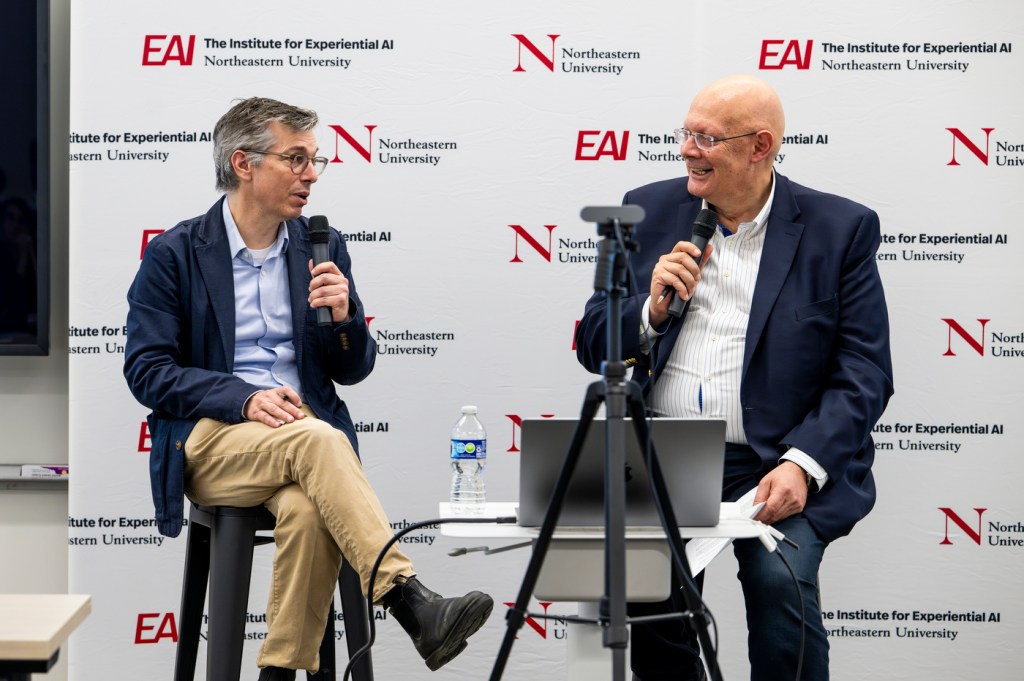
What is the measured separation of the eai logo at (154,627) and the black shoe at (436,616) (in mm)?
1250

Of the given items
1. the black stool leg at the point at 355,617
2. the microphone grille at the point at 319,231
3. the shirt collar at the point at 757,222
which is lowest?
the black stool leg at the point at 355,617

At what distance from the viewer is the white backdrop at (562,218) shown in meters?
3.31

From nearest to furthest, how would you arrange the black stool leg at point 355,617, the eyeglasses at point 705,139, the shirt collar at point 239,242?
the black stool leg at point 355,617 → the eyeglasses at point 705,139 → the shirt collar at point 239,242

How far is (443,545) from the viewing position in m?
3.35

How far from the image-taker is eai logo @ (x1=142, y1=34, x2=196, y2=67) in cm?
328

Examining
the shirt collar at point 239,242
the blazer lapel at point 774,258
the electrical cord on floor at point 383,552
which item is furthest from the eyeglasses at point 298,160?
the blazer lapel at point 774,258

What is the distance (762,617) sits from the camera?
2.39 m

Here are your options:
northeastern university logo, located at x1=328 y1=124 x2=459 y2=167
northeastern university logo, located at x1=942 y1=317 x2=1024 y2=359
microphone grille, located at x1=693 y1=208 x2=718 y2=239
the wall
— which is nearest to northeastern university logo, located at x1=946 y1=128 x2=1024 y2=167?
northeastern university logo, located at x1=942 y1=317 x2=1024 y2=359

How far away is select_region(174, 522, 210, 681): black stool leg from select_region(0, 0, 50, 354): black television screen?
1046mm

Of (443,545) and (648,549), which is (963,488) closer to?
(443,545)


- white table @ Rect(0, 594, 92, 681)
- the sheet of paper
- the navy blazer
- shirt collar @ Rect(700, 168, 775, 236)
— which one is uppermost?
shirt collar @ Rect(700, 168, 775, 236)

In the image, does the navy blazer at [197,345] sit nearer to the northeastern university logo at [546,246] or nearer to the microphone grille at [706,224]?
the northeastern university logo at [546,246]

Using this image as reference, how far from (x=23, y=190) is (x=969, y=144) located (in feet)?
9.32

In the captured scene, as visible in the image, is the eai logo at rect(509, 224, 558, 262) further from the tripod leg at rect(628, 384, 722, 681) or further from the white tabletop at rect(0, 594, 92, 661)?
the white tabletop at rect(0, 594, 92, 661)
